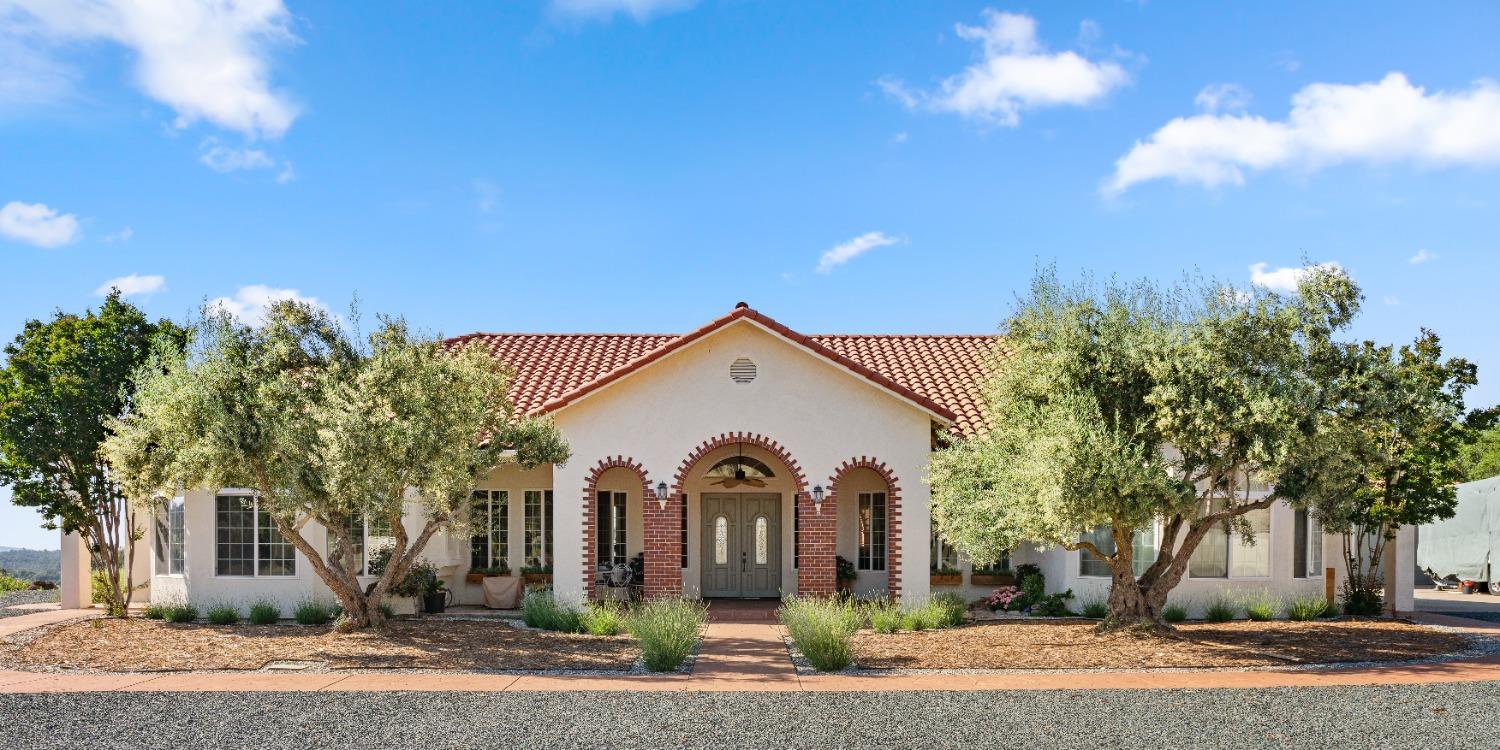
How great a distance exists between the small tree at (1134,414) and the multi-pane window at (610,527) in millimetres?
7738

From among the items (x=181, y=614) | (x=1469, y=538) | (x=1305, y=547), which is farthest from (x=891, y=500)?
(x=1469, y=538)

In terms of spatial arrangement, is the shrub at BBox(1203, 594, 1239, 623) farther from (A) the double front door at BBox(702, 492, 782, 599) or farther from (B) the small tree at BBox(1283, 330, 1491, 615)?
(A) the double front door at BBox(702, 492, 782, 599)

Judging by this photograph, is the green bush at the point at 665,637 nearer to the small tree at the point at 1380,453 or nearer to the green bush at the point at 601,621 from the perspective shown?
the green bush at the point at 601,621

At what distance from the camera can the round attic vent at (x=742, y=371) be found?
18484 mm

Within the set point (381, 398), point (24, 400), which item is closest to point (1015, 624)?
point (381, 398)

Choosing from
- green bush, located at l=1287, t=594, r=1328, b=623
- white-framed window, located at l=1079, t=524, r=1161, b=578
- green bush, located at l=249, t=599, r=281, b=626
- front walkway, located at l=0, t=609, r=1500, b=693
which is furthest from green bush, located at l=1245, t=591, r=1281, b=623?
green bush, located at l=249, t=599, r=281, b=626

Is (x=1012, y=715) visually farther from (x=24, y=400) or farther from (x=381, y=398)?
(x=24, y=400)

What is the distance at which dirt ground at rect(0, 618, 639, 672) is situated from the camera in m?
13.5

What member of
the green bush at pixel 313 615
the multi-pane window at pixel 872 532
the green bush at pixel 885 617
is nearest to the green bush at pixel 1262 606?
the green bush at pixel 885 617

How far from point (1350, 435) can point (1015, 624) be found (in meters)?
5.82

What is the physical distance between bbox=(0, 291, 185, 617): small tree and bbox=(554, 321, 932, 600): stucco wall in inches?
309

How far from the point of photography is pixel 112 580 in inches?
736

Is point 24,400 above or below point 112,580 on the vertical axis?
above

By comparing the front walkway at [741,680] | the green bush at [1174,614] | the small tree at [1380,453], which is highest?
the small tree at [1380,453]
